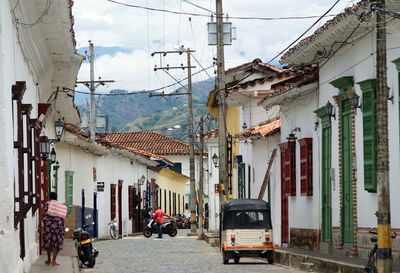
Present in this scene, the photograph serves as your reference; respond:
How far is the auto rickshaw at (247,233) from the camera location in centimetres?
2234

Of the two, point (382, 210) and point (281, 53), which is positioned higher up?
point (281, 53)

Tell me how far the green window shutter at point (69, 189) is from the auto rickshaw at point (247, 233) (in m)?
9.18

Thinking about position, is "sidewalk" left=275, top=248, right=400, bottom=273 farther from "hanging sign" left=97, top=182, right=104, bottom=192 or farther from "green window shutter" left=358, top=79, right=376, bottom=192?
"hanging sign" left=97, top=182, right=104, bottom=192

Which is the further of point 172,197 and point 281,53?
point 172,197

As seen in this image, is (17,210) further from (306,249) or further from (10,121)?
(306,249)

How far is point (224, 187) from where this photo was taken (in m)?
30.2

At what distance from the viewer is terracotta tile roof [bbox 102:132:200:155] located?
8062cm

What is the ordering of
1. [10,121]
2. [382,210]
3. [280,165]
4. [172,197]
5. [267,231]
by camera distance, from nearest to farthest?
[10,121]
[382,210]
[267,231]
[280,165]
[172,197]

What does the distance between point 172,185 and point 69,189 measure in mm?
47593

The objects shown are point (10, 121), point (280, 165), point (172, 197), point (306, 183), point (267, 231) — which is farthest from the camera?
point (172, 197)

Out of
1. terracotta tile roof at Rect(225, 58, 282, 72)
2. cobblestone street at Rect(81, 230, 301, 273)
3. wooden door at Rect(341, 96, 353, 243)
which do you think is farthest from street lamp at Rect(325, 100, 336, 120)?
terracotta tile roof at Rect(225, 58, 282, 72)

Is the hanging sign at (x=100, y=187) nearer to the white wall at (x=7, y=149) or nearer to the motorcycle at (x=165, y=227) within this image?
the motorcycle at (x=165, y=227)

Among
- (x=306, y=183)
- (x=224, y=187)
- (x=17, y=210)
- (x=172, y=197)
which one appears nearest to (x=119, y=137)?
(x=172, y=197)

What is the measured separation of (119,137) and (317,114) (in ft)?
191
